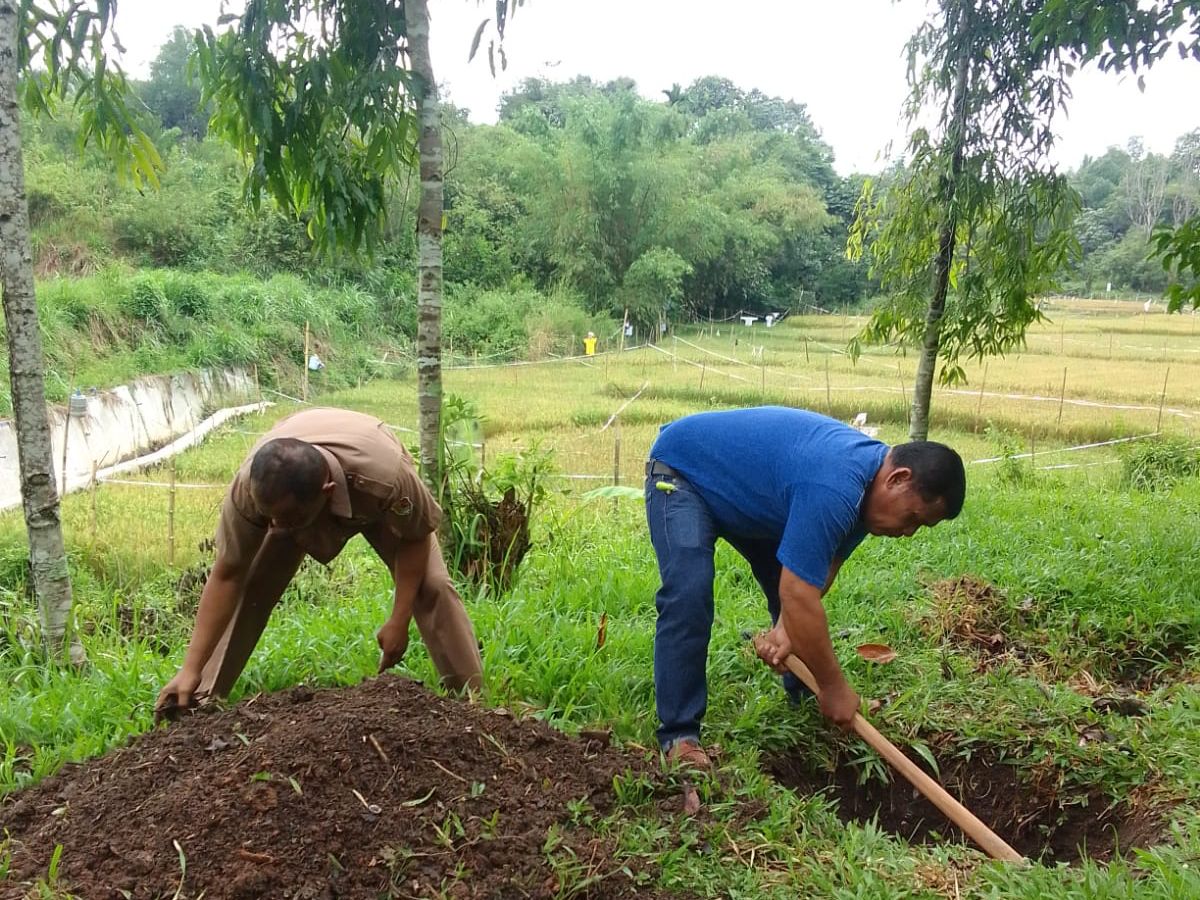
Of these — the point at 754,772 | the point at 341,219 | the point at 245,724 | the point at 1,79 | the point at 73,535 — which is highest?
the point at 1,79

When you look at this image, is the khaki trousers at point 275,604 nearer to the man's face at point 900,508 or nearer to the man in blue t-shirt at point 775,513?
the man in blue t-shirt at point 775,513

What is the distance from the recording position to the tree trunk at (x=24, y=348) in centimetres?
291

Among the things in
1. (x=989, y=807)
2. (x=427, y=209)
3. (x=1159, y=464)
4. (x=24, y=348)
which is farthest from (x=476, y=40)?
(x=1159, y=464)

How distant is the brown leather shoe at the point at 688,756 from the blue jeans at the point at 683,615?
32 millimetres

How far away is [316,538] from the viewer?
103 inches

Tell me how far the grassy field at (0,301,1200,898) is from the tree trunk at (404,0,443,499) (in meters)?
1.09

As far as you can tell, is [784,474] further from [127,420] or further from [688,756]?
[127,420]

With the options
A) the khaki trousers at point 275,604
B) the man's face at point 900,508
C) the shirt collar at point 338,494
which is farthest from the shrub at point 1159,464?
the shirt collar at point 338,494

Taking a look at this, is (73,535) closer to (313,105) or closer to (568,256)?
(313,105)

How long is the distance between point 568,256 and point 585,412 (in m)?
14.0

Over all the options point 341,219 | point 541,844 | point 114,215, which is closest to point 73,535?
point 341,219

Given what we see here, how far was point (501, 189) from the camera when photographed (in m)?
26.1

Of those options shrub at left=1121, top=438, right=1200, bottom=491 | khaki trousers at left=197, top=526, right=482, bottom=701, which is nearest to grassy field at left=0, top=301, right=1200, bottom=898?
khaki trousers at left=197, top=526, right=482, bottom=701

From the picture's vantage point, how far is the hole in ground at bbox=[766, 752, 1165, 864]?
2.78 m
